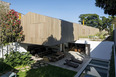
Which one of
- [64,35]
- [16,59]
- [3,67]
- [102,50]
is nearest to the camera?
[3,67]

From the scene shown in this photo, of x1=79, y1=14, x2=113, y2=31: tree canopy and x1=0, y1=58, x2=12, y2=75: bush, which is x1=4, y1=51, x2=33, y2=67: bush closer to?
x1=0, y1=58, x2=12, y2=75: bush

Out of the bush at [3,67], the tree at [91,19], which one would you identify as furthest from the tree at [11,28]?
the tree at [91,19]

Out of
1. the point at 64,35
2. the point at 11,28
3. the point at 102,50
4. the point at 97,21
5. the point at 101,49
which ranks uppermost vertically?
the point at 97,21

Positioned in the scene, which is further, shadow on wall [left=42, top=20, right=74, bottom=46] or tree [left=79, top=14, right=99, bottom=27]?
tree [left=79, top=14, right=99, bottom=27]

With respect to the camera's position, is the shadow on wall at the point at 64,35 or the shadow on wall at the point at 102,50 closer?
the shadow on wall at the point at 64,35

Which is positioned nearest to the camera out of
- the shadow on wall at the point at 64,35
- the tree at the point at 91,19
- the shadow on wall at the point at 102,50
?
the shadow on wall at the point at 64,35

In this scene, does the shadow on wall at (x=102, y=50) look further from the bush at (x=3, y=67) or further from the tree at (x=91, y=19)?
the tree at (x=91, y=19)

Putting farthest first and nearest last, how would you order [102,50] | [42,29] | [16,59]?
[102,50], [16,59], [42,29]

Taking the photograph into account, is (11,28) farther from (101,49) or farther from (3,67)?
(101,49)

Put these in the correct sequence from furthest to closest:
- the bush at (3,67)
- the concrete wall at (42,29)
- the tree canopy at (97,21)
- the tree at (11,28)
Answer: the tree canopy at (97,21)
the tree at (11,28)
the concrete wall at (42,29)
the bush at (3,67)

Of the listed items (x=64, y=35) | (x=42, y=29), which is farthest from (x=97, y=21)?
(x=42, y=29)

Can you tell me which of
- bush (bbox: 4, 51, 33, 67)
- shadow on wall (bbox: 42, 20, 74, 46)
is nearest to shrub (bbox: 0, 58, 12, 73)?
bush (bbox: 4, 51, 33, 67)

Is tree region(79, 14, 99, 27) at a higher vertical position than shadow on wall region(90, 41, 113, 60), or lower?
higher

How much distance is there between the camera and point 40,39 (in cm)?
940
